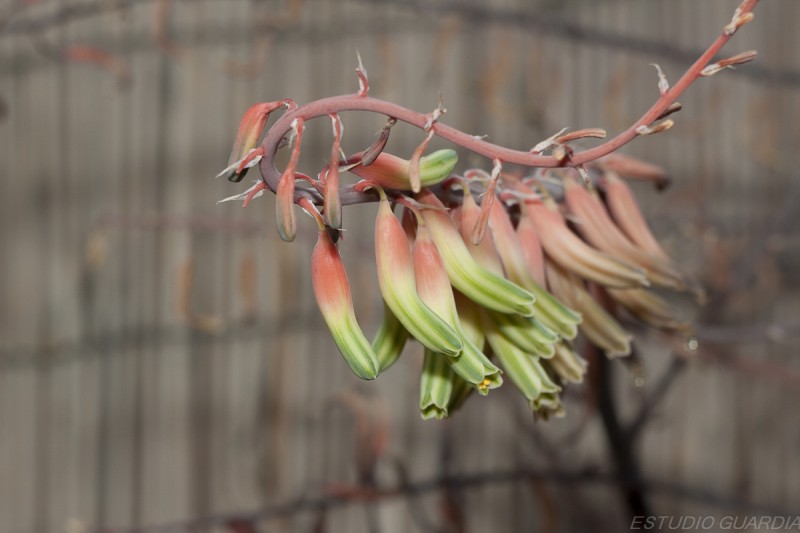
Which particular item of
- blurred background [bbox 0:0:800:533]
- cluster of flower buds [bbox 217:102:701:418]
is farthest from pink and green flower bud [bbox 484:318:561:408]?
blurred background [bbox 0:0:800:533]

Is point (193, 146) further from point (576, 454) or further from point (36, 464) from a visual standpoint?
point (576, 454)

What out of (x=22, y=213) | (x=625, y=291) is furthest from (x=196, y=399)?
(x=625, y=291)

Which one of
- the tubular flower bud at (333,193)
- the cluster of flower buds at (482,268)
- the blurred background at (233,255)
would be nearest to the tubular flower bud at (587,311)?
the cluster of flower buds at (482,268)

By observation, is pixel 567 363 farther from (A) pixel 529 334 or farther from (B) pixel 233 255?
(B) pixel 233 255

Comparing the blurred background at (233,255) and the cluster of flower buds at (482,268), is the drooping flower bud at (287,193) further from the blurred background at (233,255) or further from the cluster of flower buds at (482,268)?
the blurred background at (233,255)

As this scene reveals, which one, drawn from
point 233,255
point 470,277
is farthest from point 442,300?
point 233,255

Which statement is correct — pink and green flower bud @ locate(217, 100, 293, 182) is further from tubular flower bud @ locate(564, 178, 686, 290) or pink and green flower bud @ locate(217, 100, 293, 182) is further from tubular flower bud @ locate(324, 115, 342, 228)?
tubular flower bud @ locate(564, 178, 686, 290)
